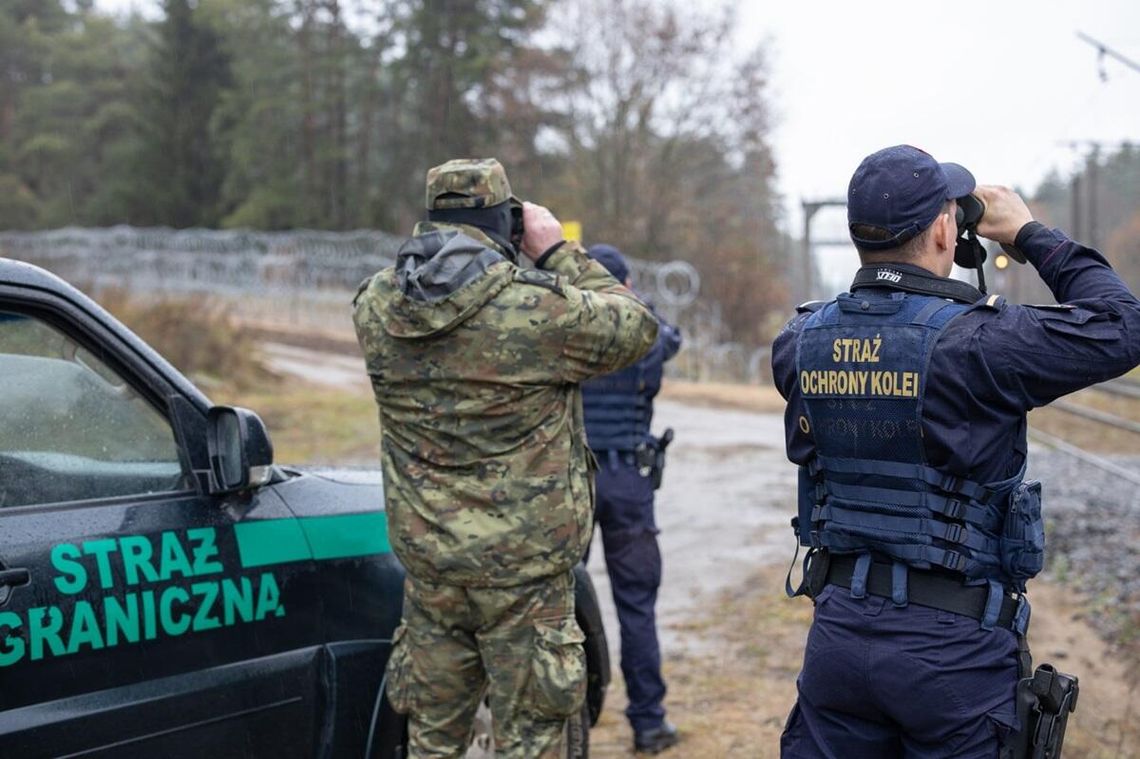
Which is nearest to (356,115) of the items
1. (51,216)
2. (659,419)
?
(51,216)

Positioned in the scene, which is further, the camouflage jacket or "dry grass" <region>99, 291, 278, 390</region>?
"dry grass" <region>99, 291, 278, 390</region>

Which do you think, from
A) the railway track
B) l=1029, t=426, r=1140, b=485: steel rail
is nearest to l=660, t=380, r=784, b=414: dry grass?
l=1029, t=426, r=1140, b=485: steel rail

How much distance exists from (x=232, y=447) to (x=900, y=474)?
1619mm

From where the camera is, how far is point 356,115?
42500mm

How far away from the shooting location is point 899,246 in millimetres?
2406

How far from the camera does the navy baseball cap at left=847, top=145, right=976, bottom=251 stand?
2.34 m

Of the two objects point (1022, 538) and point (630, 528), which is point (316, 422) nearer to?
point (630, 528)

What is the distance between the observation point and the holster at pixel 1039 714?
2.23 m

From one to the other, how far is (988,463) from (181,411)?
1.95 meters

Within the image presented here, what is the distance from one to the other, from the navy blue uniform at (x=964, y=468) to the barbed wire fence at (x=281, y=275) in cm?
1838

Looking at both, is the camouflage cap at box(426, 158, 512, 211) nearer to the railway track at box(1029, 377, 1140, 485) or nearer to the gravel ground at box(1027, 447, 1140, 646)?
the gravel ground at box(1027, 447, 1140, 646)

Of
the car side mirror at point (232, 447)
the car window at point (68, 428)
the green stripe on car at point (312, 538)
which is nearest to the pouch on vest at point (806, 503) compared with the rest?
the green stripe on car at point (312, 538)

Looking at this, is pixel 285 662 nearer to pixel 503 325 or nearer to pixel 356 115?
pixel 503 325

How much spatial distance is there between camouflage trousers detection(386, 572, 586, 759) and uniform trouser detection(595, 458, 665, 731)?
1.25m
